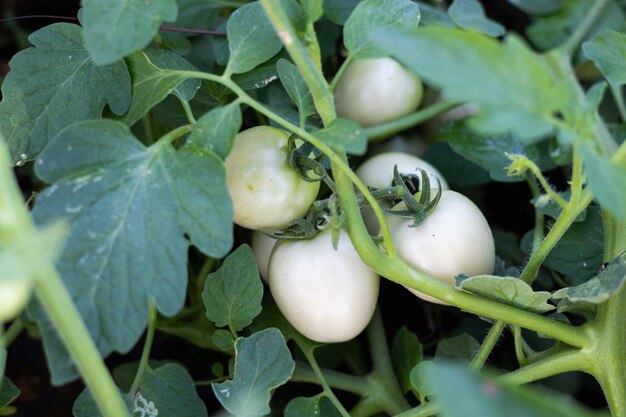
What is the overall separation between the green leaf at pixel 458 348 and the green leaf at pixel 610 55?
0.76ft

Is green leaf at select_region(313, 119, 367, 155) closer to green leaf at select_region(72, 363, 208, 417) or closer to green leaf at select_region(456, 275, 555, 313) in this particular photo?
green leaf at select_region(456, 275, 555, 313)

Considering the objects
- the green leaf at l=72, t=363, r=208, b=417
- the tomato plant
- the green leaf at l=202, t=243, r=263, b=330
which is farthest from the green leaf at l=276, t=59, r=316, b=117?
the green leaf at l=72, t=363, r=208, b=417

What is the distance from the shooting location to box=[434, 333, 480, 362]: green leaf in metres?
0.62

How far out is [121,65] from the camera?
53cm

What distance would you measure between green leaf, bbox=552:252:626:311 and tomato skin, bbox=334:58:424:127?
26cm

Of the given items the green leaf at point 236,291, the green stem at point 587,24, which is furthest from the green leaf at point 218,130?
the green stem at point 587,24

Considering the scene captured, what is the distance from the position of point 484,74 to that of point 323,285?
248 millimetres

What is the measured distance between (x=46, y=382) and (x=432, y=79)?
0.60 m

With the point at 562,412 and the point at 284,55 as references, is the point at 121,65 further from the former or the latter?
the point at 562,412

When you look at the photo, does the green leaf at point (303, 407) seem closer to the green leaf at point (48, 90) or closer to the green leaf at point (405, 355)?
the green leaf at point (405, 355)

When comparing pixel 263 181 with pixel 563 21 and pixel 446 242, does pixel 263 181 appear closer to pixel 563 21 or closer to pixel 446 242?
pixel 446 242

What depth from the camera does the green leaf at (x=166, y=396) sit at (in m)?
0.55

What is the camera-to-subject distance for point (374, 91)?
700 millimetres

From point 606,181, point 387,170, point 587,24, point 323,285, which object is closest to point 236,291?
point 323,285
